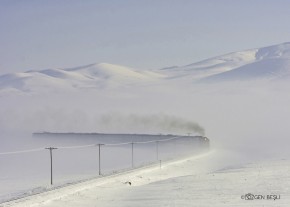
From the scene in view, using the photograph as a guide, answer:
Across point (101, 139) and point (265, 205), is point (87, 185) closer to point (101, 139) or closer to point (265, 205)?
point (265, 205)

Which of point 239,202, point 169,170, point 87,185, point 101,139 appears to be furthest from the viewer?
point 101,139

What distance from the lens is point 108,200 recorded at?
14.9 metres

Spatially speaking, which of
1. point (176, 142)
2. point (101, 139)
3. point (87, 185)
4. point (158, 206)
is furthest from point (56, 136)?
point (158, 206)

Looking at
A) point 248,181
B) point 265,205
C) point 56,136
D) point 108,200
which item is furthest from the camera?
point 56,136

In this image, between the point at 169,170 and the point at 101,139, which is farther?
the point at 101,139

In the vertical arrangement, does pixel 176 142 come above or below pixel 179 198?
above

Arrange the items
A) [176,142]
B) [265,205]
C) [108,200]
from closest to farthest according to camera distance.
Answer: [265,205] < [108,200] < [176,142]

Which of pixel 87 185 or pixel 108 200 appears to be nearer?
pixel 108 200

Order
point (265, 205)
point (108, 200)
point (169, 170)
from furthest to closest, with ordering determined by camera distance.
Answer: point (169, 170) < point (108, 200) < point (265, 205)

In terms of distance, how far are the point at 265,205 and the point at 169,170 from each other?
1602cm

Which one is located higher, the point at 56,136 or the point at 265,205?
the point at 56,136

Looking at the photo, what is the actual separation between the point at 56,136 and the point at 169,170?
225 feet

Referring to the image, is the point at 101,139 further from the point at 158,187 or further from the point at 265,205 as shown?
the point at 265,205

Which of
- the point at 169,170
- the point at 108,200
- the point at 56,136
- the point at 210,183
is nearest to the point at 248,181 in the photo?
the point at 210,183
